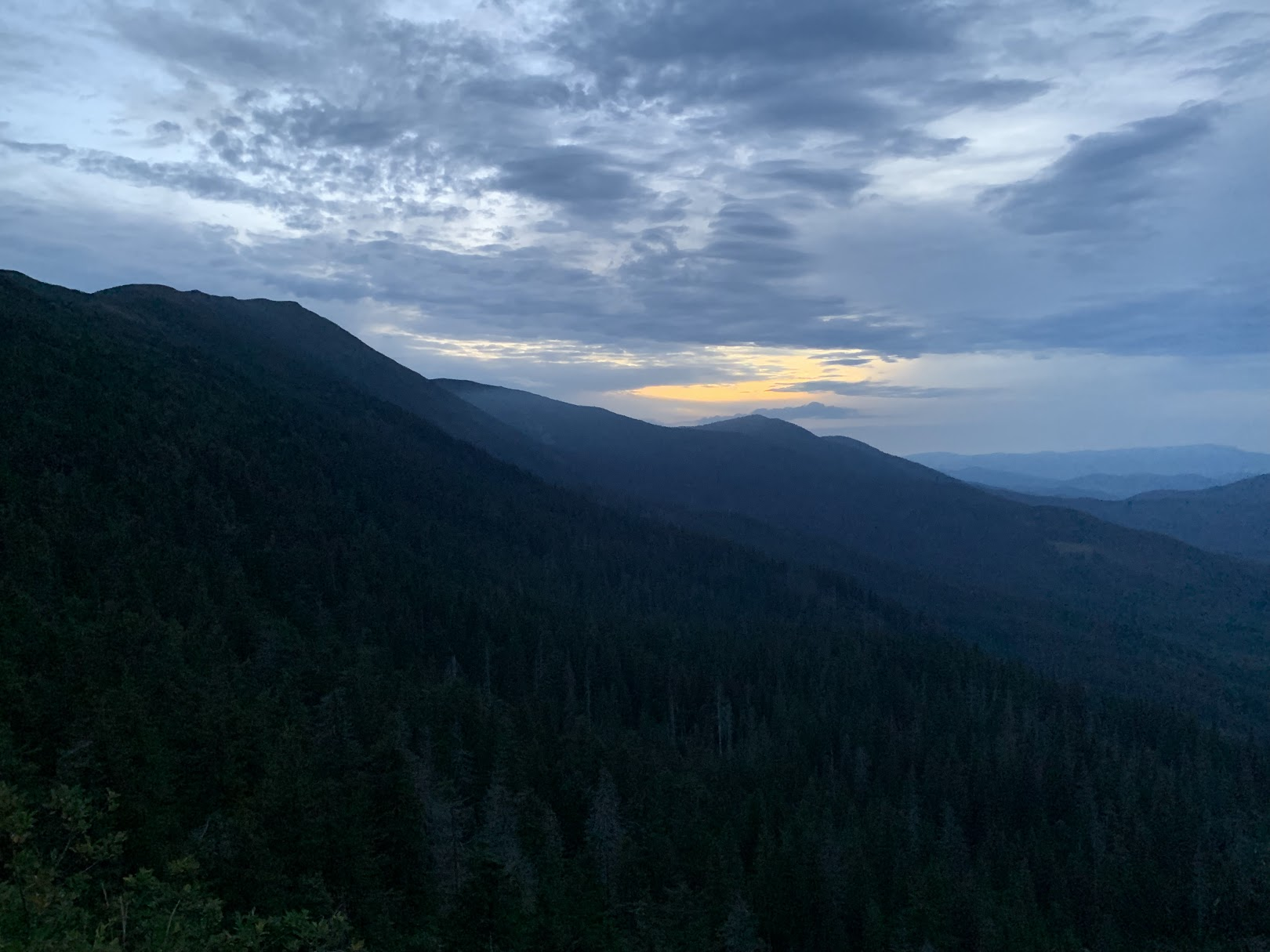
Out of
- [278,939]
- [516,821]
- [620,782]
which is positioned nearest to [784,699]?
[620,782]

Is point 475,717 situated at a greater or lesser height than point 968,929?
greater

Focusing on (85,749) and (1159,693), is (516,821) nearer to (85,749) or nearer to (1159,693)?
(85,749)

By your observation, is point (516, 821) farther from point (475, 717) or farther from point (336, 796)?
point (475, 717)

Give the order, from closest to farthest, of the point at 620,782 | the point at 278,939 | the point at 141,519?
the point at 278,939 < the point at 620,782 < the point at 141,519

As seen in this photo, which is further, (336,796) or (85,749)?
(336,796)

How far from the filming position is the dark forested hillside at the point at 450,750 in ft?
102

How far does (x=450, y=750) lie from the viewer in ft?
191

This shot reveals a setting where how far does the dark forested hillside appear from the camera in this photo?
31141mm

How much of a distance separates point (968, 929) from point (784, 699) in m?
57.1

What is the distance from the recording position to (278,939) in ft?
61.7

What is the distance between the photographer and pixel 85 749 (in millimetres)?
32062

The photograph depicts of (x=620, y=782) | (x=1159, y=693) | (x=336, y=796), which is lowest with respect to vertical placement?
(x=1159, y=693)

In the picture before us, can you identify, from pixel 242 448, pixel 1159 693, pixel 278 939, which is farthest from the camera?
pixel 1159 693

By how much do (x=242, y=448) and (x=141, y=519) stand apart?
41128 millimetres
